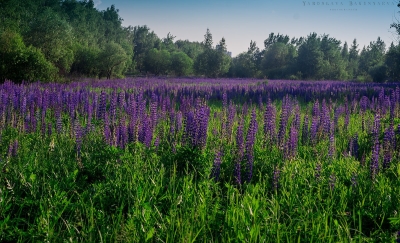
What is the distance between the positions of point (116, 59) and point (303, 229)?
35134mm

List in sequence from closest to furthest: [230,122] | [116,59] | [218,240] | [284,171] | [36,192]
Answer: [218,240], [36,192], [284,171], [230,122], [116,59]

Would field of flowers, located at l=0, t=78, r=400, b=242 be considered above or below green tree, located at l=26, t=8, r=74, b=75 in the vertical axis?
below

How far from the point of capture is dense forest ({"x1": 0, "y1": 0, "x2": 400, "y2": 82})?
18.7 m

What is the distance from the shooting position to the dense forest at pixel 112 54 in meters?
18.7

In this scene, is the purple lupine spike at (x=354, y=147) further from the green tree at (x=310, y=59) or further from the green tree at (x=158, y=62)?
the green tree at (x=158, y=62)

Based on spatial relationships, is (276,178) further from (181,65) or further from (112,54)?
(181,65)

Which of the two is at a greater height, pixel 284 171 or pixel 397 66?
pixel 397 66

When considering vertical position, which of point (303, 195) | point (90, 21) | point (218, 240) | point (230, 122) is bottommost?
point (218, 240)

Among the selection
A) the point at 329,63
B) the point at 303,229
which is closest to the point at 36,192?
the point at 303,229

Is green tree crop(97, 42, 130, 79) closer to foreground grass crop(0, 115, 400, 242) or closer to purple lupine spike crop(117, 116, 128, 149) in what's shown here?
purple lupine spike crop(117, 116, 128, 149)

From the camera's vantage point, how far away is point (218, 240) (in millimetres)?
2613

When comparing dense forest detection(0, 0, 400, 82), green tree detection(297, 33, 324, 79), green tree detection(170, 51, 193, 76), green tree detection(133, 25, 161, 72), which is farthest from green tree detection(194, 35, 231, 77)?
green tree detection(133, 25, 161, 72)

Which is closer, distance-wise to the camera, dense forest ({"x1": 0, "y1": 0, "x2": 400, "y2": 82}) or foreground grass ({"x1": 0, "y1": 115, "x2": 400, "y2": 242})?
foreground grass ({"x1": 0, "y1": 115, "x2": 400, "y2": 242})

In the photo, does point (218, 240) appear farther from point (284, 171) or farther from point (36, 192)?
point (36, 192)
